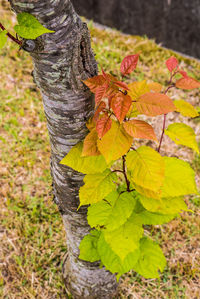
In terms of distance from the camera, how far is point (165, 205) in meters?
1.21

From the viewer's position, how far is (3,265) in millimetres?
2254

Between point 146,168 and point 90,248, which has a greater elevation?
point 146,168

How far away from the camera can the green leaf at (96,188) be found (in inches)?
43.5

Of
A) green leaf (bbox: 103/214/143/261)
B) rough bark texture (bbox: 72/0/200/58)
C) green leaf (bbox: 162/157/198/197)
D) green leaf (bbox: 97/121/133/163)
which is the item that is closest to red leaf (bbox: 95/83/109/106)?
green leaf (bbox: 97/121/133/163)

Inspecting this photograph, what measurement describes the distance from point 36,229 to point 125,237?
1.42 m

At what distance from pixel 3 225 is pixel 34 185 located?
0.47 meters

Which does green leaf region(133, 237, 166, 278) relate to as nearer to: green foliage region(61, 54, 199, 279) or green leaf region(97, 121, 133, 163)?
green foliage region(61, 54, 199, 279)

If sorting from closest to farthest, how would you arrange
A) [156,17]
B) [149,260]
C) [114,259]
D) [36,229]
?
1. [114,259]
2. [149,260]
3. [36,229]
4. [156,17]

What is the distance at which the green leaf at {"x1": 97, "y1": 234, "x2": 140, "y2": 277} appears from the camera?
1.36 metres

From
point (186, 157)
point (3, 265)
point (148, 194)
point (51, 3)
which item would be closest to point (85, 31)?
point (51, 3)

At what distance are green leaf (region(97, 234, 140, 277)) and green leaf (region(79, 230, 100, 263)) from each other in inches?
5.6

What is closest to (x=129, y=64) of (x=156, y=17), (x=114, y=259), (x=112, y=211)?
(x=112, y=211)

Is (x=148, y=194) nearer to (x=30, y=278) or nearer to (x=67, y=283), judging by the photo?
(x=67, y=283)

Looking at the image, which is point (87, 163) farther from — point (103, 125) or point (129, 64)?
point (129, 64)
